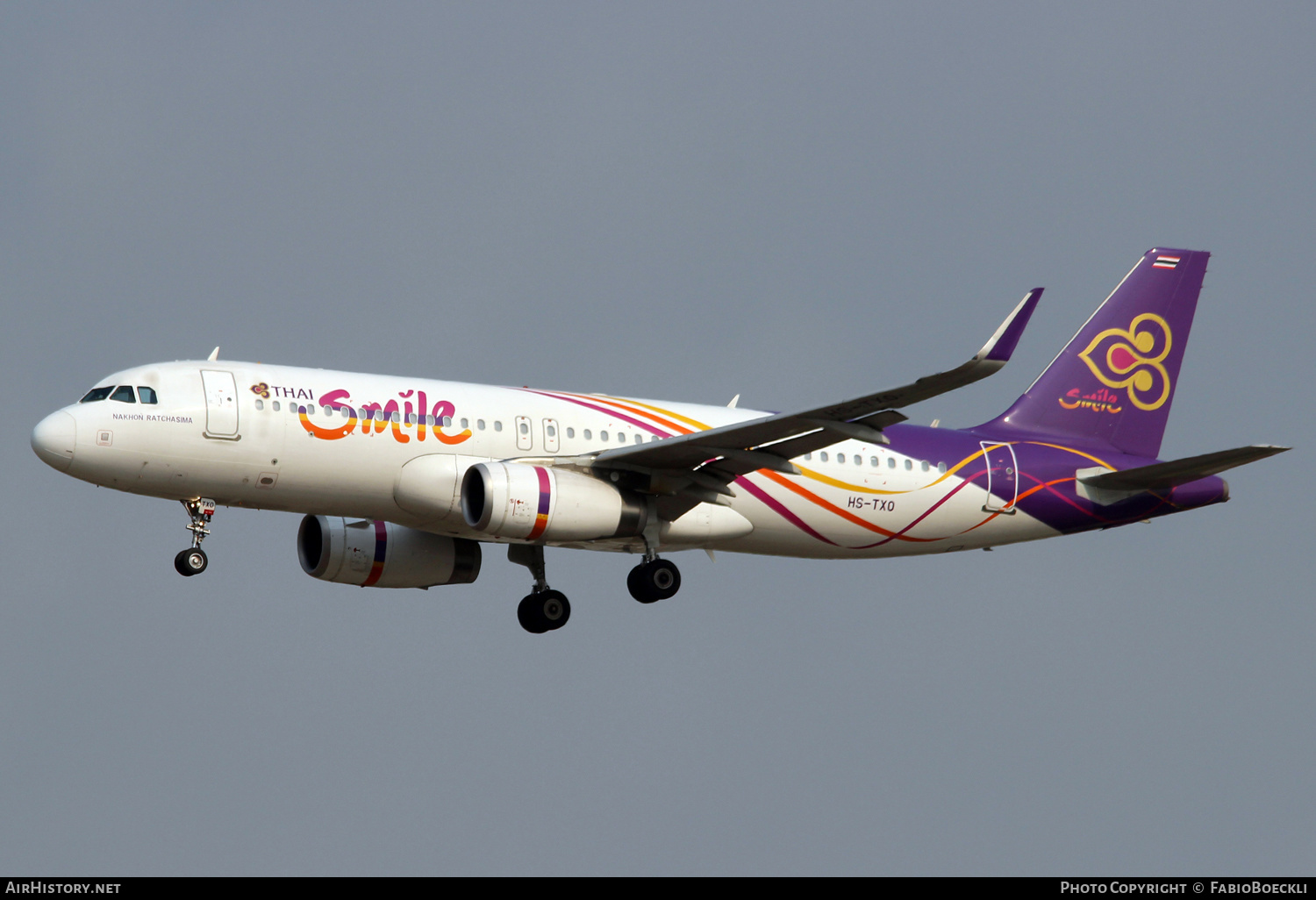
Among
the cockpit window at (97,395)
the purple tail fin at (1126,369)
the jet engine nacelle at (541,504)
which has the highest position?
the purple tail fin at (1126,369)

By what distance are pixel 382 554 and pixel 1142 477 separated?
56.1 feet

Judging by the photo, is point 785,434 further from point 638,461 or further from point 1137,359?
point 1137,359

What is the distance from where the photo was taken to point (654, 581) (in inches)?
1414

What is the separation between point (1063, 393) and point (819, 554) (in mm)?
7636

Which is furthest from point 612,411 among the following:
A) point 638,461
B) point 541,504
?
point 541,504

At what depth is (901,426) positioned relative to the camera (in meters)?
39.4

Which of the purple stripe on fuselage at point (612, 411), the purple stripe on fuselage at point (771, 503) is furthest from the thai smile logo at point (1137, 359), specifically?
the purple stripe on fuselage at point (612, 411)

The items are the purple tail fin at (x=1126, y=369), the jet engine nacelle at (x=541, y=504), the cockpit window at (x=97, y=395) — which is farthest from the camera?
the purple tail fin at (x=1126, y=369)

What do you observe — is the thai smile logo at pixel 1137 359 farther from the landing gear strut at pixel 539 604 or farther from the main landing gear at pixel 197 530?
the main landing gear at pixel 197 530

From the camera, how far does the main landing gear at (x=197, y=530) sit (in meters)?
33.7

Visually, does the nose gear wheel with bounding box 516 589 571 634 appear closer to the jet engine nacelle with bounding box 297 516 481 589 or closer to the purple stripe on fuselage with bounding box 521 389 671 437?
the jet engine nacelle with bounding box 297 516 481 589

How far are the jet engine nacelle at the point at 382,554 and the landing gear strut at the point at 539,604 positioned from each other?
1.38 m

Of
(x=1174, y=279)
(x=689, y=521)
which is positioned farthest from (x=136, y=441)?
(x=1174, y=279)

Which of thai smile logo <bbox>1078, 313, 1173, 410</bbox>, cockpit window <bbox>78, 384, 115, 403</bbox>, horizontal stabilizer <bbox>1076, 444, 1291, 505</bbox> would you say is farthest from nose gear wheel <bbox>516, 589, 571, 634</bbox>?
thai smile logo <bbox>1078, 313, 1173, 410</bbox>
